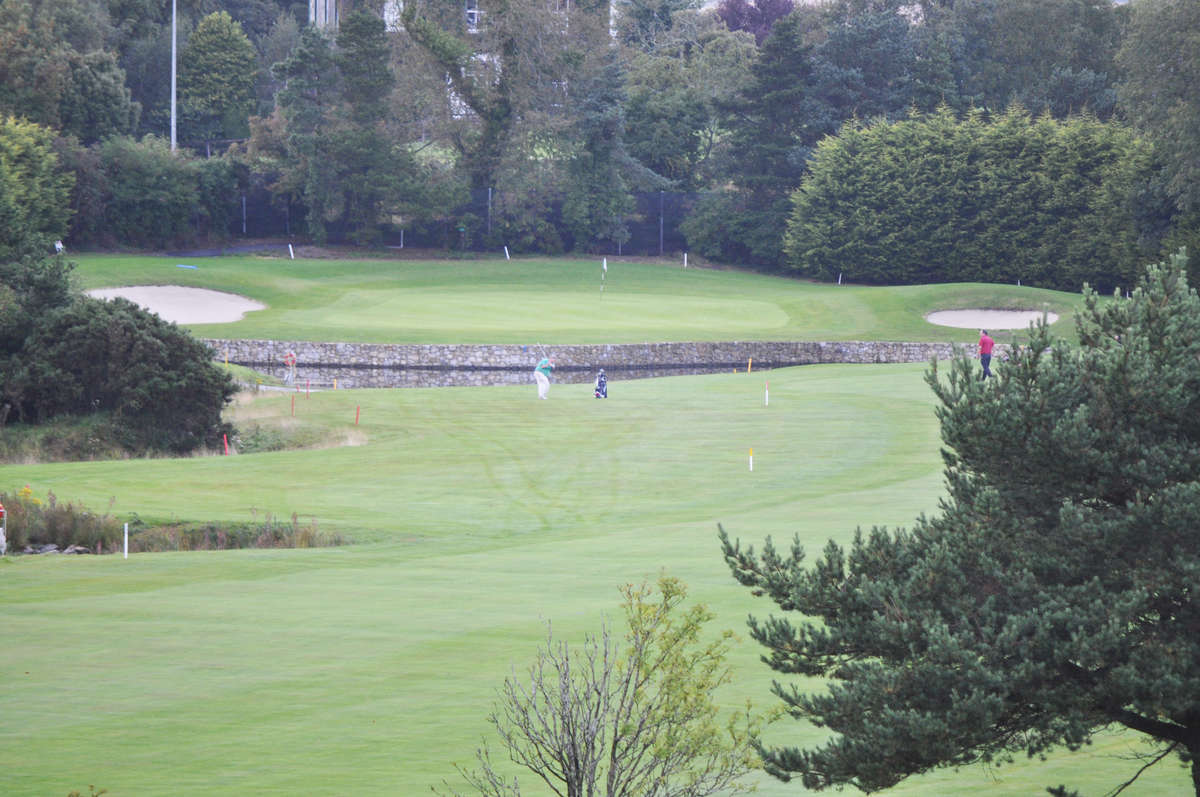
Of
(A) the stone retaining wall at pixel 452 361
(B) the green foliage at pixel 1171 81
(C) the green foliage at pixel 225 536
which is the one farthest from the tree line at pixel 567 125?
(C) the green foliage at pixel 225 536

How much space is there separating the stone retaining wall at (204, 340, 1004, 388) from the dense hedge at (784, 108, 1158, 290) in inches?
583

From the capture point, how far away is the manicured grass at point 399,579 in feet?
35.2

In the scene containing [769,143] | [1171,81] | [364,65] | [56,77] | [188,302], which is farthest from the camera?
[769,143]

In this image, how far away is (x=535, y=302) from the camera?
57.8 metres

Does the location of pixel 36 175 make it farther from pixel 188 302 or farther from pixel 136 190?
pixel 188 302

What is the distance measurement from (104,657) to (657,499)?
13.2 meters

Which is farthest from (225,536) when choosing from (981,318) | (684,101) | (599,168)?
(684,101)

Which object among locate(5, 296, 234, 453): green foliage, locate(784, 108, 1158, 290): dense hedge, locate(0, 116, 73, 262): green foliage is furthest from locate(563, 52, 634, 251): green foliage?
locate(5, 296, 234, 453): green foliage

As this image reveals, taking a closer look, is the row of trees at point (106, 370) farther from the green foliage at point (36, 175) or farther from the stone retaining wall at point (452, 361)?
the green foliage at point (36, 175)

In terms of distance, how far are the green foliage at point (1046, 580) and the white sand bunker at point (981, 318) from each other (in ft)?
155

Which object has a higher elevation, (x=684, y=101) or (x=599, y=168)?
(x=684, y=101)

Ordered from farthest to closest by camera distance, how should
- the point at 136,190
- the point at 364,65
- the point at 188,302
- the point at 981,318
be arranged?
1. the point at 364,65
2. the point at 136,190
3. the point at 981,318
4. the point at 188,302

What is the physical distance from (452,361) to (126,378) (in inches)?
679

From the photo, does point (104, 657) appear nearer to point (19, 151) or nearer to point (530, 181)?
point (19, 151)
